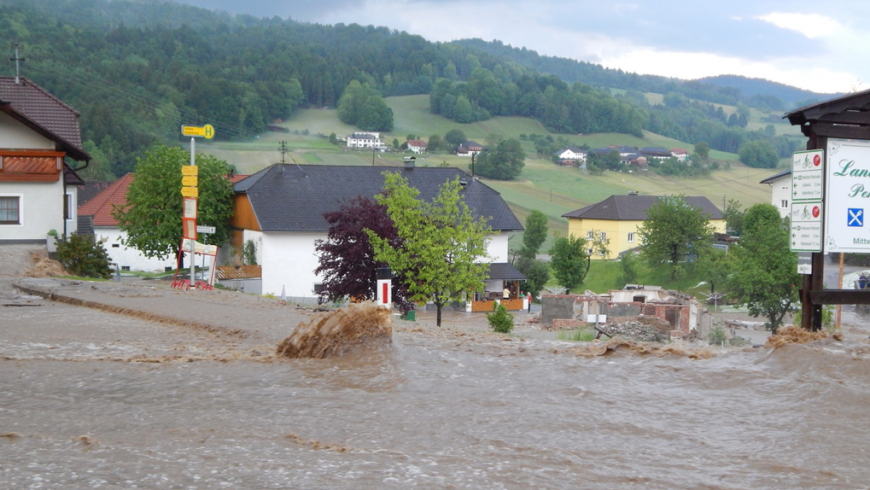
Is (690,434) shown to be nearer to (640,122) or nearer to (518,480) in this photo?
(518,480)

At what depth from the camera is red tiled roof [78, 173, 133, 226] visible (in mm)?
65188

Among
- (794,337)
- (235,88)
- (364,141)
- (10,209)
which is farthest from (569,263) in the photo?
(235,88)

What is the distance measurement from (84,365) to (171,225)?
40797 mm

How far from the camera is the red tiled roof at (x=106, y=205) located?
214 feet

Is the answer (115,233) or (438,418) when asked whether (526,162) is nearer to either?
(115,233)

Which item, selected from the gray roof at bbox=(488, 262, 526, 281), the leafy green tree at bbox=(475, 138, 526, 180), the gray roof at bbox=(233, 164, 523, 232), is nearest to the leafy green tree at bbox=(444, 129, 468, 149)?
the leafy green tree at bbox=(475, 138, 526, 180)

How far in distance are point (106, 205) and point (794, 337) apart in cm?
6372

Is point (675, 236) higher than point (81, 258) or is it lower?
higher

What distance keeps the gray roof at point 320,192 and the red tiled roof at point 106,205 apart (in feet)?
41.9

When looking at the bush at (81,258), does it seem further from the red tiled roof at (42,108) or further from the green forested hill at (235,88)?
the green forested hill at (235,88)

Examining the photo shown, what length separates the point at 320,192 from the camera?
58.3 meters

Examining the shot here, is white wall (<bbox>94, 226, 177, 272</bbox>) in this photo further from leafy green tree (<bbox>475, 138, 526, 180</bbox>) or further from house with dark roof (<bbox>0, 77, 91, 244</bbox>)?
leafy green tree (<bbox>475, 138, 526, 180</bbox>)

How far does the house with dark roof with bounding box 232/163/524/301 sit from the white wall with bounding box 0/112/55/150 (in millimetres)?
20242

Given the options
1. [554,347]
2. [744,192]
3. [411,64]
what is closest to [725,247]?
[744,192]
